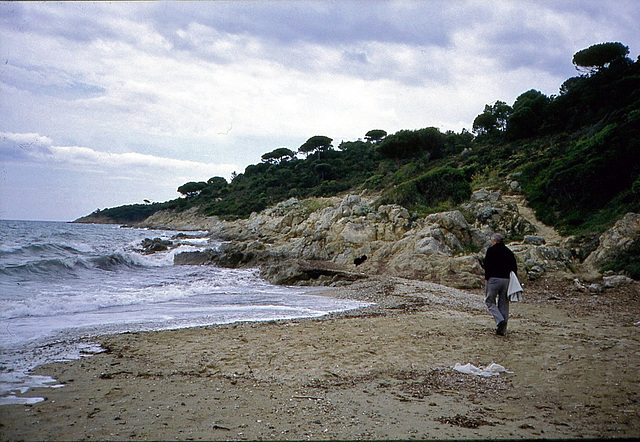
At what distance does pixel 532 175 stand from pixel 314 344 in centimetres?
2671

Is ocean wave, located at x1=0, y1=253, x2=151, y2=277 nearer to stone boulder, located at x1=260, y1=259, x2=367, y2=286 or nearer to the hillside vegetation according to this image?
stone boulder, located at x1=260, y1=259, x2=367, y2=286

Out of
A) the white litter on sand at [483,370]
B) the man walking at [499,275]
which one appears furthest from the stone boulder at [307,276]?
the white litter on sand at [483,370]

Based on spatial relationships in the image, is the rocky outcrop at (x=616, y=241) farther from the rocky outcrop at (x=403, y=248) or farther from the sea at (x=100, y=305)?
the sea at (x=100, y=305)

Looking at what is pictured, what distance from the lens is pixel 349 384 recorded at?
4824mm

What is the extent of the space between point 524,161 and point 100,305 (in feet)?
104

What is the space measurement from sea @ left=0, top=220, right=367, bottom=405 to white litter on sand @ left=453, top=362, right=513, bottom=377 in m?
4.66

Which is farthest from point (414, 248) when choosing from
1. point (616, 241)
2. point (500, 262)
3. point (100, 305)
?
point (100, 305)

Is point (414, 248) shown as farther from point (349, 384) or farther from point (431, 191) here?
point (349, 384)

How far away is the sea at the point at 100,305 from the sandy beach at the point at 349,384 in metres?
0.54

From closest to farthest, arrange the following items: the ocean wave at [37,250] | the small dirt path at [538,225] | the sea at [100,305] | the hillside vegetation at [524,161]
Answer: the sea at [100,305]
the small dirt path at [538,225]
the hillside vegetation at [524,161]
the ocean wave at [37,250]

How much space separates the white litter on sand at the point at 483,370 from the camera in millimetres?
5172

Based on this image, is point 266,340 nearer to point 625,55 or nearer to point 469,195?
point 469,195

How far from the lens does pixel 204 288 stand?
1446 centimetres

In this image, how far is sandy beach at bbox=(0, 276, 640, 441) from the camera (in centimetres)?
357
